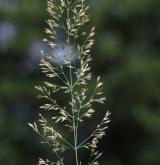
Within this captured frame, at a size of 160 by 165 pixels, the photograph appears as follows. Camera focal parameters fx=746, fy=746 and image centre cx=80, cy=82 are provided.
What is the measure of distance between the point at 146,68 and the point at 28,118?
3.09 metres

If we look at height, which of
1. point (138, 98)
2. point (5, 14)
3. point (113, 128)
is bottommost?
point (113, 128)

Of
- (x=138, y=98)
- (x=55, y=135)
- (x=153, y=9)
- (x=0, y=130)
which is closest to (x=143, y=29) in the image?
(x=153, y=9)

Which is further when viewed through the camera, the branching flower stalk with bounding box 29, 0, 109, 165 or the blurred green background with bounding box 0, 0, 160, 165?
the blurred green background with bounding box 0, 0, 160, 165

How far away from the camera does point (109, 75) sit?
16891mm

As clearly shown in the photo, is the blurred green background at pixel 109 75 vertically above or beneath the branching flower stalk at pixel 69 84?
beneath

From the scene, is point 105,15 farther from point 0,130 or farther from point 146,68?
point 0,130

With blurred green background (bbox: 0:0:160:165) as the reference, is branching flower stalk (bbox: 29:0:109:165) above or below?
above

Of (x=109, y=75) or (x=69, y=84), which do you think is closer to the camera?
(x=69, y=84)

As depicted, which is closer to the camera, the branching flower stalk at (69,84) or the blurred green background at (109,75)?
the branching flower stalk at (69,84)

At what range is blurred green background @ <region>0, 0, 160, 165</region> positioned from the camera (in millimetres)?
16641

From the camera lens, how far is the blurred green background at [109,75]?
1664cm

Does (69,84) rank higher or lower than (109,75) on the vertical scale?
higher

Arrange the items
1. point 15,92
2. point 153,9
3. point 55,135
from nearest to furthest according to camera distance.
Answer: point 55,135, point 15,92, point 153,9

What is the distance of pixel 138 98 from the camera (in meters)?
17.5
